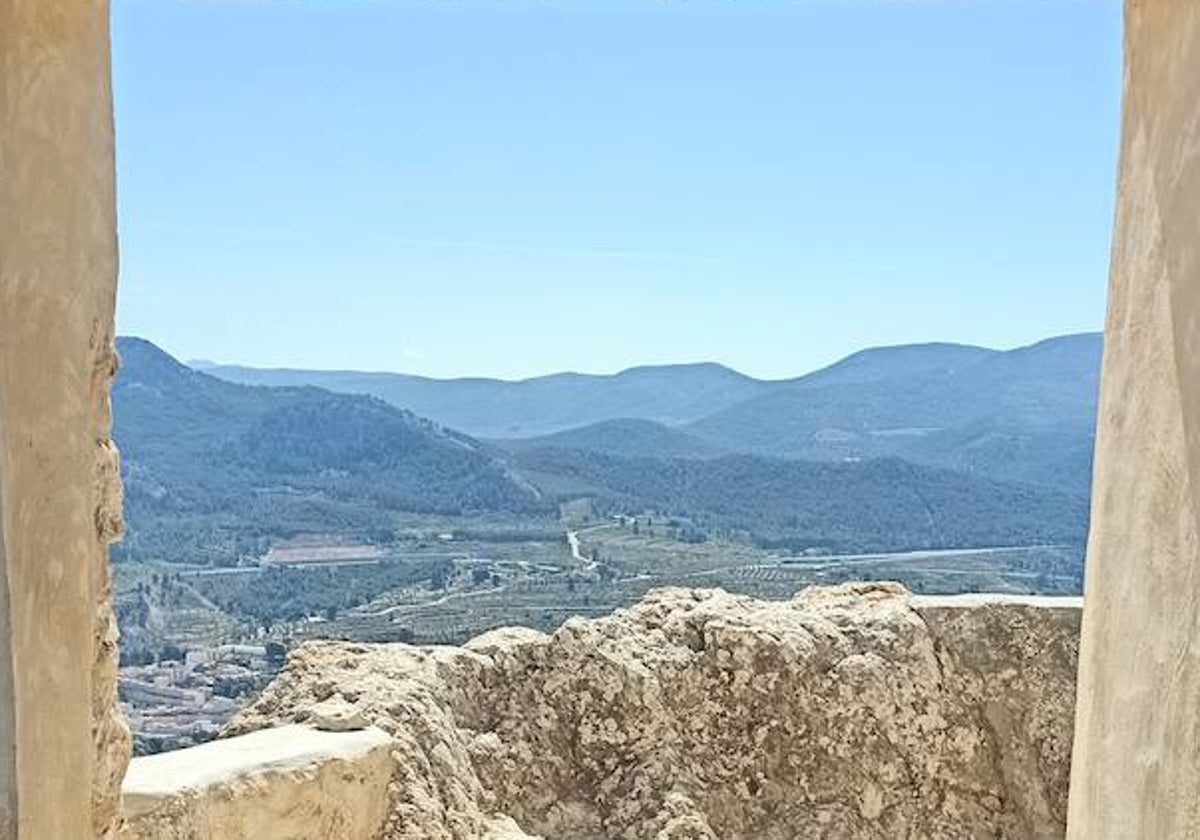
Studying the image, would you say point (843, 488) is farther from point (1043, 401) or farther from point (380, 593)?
point (380, 593)

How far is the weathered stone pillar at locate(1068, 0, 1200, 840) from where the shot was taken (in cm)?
312

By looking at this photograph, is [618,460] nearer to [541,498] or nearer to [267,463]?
[541,498]

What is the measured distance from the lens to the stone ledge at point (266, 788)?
4.69 meters

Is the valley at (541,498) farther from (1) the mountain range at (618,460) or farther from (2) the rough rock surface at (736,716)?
(2) the rough rock surface at (736,716)

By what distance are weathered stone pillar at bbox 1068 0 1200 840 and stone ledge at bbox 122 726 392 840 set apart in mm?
2535

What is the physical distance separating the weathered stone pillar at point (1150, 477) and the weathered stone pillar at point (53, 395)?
2.18 meters

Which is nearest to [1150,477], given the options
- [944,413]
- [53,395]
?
[53,395]

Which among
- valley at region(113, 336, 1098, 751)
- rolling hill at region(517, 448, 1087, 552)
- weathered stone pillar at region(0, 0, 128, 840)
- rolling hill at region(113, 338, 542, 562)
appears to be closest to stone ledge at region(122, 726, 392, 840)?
weathered stone pillar at region(0, 0, 128, 840)

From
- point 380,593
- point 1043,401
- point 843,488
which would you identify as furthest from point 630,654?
point 1043,401

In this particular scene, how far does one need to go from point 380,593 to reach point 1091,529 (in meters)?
13.2

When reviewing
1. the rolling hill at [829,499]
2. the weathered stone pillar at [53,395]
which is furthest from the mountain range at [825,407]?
the weathered stone pillar at [53,395]

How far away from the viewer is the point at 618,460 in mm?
23969

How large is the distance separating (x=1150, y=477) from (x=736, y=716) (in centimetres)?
374

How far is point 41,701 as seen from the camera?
3277mm
